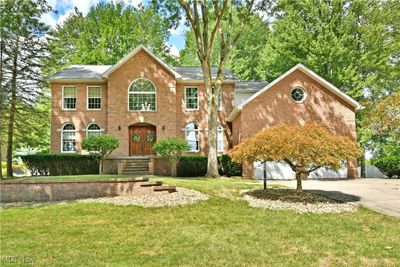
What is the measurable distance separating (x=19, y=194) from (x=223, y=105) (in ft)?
50.5

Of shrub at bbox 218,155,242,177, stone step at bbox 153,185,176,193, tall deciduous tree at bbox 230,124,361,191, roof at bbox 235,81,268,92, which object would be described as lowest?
stone step at bbox 153,185,176,193

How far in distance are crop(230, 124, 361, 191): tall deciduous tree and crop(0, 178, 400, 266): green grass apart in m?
2.03

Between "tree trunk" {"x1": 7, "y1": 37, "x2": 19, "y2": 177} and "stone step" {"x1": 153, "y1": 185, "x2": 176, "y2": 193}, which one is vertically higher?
"tree trunk" {"x1": 7, "y1": 37, "x2": 19, "y2": 177}

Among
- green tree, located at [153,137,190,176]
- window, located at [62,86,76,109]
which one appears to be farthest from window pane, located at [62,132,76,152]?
green tree, located at [153,137,190,176]

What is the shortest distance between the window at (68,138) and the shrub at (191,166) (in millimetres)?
8429

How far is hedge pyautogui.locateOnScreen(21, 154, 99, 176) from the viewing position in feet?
64.7

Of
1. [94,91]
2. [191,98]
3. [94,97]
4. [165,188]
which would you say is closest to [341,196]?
[165,188]

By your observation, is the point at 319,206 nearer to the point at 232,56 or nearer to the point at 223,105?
the point at 223,105

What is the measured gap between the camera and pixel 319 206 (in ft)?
32.0

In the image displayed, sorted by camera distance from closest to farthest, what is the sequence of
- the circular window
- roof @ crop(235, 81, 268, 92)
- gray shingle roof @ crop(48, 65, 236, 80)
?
the circular window, gray shingle roof @ crop(48, 65, 236, 80), roof @ crop(235, 81, 268, 92)

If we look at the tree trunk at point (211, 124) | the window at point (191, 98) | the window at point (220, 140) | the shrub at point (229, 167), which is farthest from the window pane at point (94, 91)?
the shrub at point (229, 167)

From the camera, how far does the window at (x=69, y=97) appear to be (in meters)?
23.1

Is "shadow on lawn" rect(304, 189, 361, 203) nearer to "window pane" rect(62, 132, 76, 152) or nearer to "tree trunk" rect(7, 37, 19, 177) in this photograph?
"window pane" rect(62, 132, 76, 152)

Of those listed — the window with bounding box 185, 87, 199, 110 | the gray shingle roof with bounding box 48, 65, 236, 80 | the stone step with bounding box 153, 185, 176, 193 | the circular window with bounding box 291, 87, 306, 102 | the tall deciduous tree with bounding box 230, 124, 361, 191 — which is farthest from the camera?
the window with bounding box 185, 87, 199, 110
